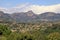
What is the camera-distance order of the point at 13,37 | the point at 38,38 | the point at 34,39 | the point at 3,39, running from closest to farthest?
the point at 3,39, the point at 13,37, the point at 34,39, the point at 38,38

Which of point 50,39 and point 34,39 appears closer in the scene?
point 34,39

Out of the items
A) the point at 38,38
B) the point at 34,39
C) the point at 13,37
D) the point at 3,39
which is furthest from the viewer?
the point at 38,38

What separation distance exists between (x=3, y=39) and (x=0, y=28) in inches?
519

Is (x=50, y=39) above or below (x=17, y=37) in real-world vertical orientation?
below

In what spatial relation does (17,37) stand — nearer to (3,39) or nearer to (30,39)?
(30,39)

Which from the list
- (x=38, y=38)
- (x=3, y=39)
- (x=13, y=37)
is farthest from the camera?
(x=38, y=38)

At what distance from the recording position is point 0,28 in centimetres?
6912

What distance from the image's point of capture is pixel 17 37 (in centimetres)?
6444

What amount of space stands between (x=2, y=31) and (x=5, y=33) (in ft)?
6.98

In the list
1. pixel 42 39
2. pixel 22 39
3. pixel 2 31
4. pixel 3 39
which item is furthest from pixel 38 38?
pixel 3 39

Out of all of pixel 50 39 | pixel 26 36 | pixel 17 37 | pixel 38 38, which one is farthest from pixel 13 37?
pixel 50 39

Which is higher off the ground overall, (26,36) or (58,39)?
(26,36)

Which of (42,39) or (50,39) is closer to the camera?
(42,39)

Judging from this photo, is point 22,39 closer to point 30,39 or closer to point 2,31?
point 30,39
